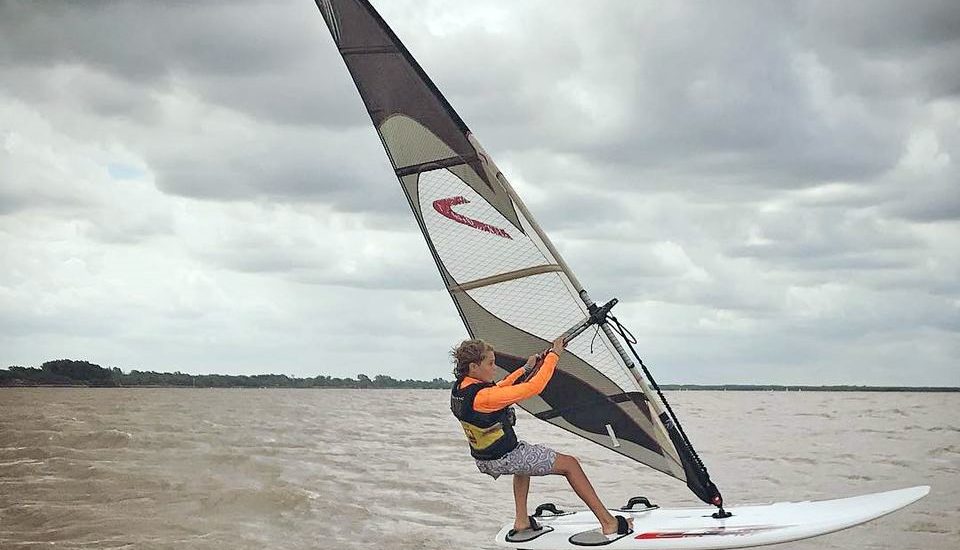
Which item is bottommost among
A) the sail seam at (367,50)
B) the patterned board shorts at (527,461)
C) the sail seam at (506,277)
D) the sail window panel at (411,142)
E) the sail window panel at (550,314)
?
the patterned board shorts at (527,461)

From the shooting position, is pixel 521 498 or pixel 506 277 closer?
pixel 521 498

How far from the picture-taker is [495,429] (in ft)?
20.9

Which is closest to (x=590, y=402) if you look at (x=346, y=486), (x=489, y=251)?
(x=489, y=251)

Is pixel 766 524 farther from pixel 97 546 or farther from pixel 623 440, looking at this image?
pixel 97 546

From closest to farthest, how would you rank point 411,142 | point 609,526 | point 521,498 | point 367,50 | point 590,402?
1. point 609,526
2. point 521,498
3. point 367,50
4. point 411,142
5. point 590,402

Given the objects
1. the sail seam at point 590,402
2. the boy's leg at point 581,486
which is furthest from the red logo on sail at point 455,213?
the boy's leg at point 581,486

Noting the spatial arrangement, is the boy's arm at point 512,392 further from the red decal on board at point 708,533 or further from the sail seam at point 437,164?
the sail seam at point 437,164

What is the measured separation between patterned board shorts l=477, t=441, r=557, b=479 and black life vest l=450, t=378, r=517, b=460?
1.6 inches

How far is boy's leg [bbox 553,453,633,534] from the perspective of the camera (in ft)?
20.9

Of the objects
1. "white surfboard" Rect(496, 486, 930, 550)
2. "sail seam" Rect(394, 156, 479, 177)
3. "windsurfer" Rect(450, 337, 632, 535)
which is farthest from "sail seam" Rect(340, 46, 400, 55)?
"white surfboard" Rect(496, 486, 930, 550)

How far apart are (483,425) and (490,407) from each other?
0.57 ft

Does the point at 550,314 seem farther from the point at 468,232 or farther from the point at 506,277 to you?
the point at 468,232

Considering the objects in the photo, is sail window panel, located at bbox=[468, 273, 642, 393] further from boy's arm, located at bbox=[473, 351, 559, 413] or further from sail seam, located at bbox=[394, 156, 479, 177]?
sail seam, located at bbox=[394, 156, 479, 177]

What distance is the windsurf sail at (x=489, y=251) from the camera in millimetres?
6973
